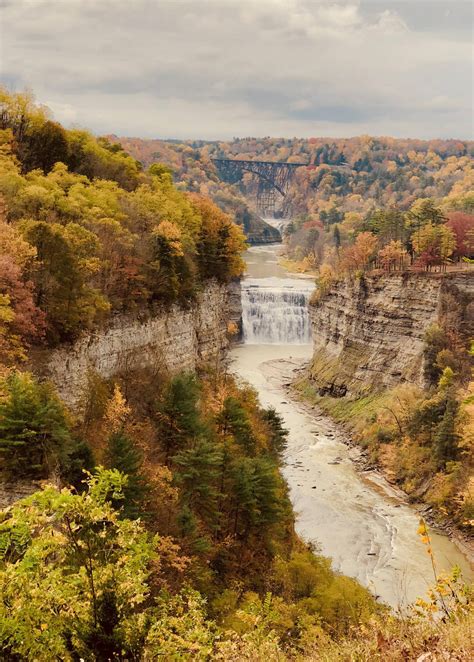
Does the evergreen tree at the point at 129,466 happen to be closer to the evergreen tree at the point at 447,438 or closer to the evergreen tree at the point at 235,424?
the evergreen tree at the point at 235,424

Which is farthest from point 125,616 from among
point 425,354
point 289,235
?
point 289,235

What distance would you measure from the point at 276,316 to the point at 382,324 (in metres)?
29.1

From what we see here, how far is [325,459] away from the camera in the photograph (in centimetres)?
5059

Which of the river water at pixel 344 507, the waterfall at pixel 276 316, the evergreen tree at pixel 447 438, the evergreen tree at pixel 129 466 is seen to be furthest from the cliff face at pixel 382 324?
the evergreen tree at pixel 129 466

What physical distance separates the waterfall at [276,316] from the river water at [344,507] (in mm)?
5820

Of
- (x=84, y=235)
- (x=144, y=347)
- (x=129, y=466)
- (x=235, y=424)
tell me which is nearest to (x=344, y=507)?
(x=235, y=424)

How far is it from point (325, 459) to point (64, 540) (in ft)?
141

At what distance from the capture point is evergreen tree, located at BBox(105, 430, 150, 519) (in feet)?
73.0

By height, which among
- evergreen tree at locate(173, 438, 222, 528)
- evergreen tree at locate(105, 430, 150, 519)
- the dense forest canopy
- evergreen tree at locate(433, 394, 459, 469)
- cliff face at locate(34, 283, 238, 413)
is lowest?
evergreen tree at locate(433, 394, 459, 469)

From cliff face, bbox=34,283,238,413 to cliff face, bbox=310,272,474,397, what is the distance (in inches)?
666

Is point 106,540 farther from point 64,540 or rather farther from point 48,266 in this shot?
point 48,266

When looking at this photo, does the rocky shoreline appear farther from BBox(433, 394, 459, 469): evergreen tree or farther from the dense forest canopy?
the dense forest canopy

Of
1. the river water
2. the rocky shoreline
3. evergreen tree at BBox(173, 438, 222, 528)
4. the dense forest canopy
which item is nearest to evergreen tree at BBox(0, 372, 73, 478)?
the dense forest canopy

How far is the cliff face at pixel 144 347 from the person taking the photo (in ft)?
95.2
